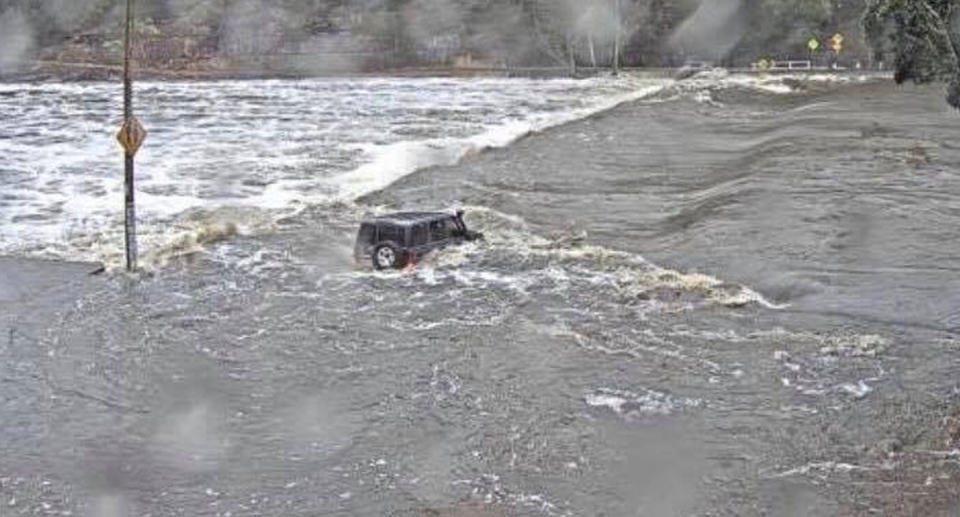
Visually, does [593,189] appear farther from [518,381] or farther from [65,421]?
[65,421]

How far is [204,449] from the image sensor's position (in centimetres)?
1183

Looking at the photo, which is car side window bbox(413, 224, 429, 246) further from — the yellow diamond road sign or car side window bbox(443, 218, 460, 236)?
the yellow diamond road sign

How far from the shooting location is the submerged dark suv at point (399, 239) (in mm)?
19484

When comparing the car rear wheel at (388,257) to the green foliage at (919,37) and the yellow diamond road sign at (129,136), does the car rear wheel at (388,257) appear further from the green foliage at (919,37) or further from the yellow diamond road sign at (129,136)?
the green foliage at (919,37)

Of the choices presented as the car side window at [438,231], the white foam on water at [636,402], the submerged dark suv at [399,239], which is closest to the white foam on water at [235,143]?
the submerged dark suv at [399,239]

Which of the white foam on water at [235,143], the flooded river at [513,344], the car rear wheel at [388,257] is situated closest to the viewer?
the flooded river at [513,344]

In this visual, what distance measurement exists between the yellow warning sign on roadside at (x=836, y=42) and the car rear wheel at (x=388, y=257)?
62.0m

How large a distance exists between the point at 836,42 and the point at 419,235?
61634 mm

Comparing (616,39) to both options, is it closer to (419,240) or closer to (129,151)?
(129,151)

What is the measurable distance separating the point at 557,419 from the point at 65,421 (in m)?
5.24

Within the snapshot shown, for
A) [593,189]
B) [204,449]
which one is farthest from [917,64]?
[593,189]

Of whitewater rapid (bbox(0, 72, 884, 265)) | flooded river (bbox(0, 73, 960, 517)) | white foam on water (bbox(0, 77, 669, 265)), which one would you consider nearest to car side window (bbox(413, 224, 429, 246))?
flooded river (bbox(0, 73, 960, 517))

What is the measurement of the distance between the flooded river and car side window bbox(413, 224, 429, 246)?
47 cm

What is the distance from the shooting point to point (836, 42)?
7519cm
